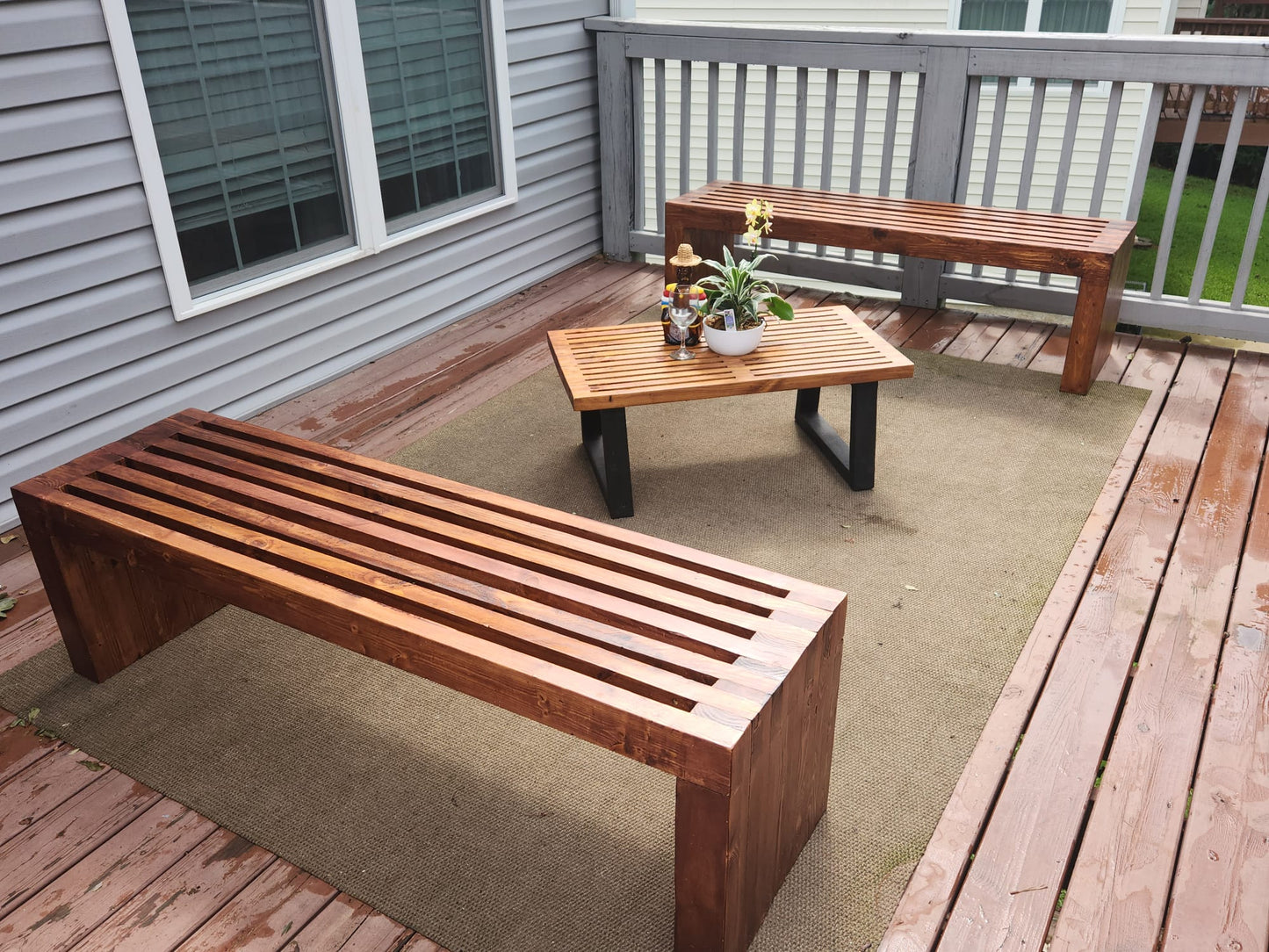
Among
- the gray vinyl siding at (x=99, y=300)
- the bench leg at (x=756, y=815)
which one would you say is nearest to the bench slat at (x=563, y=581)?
the bench leg at (x=756, y=815)

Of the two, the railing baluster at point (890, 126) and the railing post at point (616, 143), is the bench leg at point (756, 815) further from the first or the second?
the railing post at point (616, 143)

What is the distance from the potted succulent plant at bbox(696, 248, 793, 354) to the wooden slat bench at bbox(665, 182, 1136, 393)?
1027mm

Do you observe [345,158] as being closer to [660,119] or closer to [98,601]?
[660,119]

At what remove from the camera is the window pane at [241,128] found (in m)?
3.07

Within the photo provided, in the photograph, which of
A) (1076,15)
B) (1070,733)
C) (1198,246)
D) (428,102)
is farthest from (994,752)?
(1076,15)

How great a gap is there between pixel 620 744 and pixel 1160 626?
1552 mm

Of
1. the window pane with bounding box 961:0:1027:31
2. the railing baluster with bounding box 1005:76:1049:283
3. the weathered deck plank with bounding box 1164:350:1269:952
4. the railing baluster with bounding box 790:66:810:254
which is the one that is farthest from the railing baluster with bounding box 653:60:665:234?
the window pane with bounding box 961:0:1027:31

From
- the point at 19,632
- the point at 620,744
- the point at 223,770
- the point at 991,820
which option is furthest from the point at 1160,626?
the point at 19,632

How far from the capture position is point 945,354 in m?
4.00

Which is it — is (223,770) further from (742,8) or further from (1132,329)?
(742,8)

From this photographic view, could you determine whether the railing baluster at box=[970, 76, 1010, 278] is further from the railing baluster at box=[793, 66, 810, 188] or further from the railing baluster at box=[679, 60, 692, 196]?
the railing baluster at box=[679, 60, 692, 196]

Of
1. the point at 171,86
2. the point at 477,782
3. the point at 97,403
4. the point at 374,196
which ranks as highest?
the point at 171,86

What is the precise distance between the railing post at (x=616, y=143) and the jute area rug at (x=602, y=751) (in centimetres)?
211

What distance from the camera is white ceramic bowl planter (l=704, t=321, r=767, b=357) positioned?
293cm
